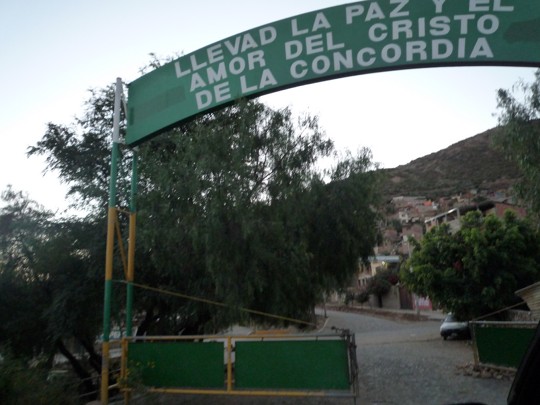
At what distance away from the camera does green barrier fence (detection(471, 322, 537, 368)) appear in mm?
11867

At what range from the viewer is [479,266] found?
21.3 metres

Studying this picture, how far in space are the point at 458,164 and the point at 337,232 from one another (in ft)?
462

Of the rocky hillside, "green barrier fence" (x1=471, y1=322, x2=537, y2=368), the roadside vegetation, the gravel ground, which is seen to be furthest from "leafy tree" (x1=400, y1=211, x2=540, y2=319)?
the rocky hillside

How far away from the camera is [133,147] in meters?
9.71

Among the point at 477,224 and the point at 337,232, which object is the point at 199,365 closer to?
the point at 337,232

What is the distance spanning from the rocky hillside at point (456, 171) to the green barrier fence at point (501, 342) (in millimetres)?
101347

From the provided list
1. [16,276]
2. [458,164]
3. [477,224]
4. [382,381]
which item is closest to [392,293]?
[477,224]

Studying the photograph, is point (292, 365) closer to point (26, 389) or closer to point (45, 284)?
point (26, 389)

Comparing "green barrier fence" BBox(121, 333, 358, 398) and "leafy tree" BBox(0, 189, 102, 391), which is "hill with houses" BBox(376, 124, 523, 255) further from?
"green barrier fence" BBox(121, 333, 358, 398)

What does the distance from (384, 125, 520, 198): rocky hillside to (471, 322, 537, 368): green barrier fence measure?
101m

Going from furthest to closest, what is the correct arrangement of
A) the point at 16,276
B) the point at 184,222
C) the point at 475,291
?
the point at 475,291 → the point at 16,276 → the point at 184,222

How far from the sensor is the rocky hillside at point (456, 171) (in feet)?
400

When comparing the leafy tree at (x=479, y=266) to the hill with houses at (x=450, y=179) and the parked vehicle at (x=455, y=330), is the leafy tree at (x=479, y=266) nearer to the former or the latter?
the parked vehicle at (x=455, y=330)

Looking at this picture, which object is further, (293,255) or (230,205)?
(293,255)
